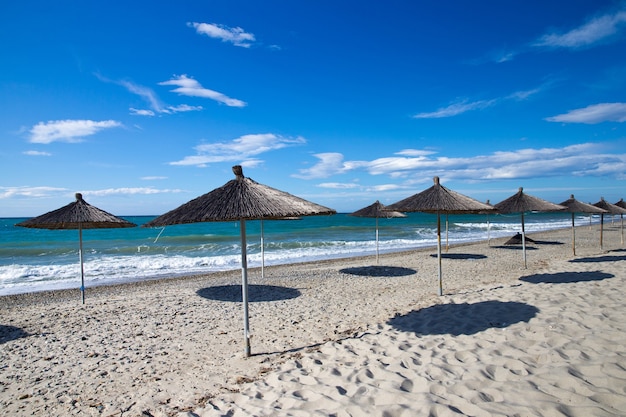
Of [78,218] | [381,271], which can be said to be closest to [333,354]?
[78,218]

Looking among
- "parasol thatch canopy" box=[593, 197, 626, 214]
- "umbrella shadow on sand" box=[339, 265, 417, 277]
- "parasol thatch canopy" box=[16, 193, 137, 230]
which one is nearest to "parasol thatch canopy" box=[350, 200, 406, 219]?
"umbrella shadow on sand" box=[339, 265, 417, 277]

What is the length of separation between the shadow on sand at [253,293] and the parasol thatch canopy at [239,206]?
3.38 m

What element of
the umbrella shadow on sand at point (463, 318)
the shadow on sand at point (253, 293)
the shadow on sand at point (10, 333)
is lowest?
the shadow on sand at point (253, 293)

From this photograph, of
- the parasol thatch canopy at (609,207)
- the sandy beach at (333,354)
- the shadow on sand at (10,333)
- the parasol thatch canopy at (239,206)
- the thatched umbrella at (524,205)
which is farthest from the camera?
the parasol thatch canopy at (609,207)

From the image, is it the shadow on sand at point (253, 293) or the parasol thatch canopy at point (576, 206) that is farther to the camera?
the parasol thatch canopy at point (576, 206)

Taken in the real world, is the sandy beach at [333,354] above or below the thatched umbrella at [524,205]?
below

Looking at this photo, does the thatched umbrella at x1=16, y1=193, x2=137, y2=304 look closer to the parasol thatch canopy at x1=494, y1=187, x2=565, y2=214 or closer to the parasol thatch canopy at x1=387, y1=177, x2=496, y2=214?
the parasol thatch canopy at x1=387, y1=177, x2=496, y2=214

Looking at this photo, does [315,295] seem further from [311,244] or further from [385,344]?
[311,244]

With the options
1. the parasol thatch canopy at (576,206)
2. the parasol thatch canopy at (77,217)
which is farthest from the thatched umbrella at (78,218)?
the parasol thatch canopy at (576,206)

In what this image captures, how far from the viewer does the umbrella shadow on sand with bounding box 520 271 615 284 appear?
24.4 ft

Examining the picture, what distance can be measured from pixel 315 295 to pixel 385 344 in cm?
351

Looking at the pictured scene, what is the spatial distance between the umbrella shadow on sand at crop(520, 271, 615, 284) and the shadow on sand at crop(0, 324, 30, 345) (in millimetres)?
9095

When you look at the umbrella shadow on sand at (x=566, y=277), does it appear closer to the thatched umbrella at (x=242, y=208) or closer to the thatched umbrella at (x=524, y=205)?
the thatched umbrella at (x=524, y=205)

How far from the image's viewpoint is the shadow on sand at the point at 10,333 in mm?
5444
